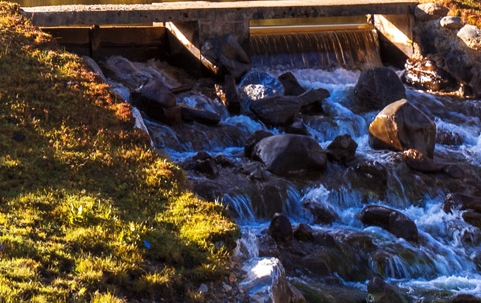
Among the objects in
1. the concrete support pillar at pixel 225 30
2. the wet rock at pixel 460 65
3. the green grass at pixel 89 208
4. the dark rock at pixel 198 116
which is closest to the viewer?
the green grass at pixel 89 208

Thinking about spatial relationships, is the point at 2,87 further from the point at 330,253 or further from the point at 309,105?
the point at 309,105

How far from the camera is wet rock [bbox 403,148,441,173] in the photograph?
16203 millimetres

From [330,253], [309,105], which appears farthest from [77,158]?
[309,105]

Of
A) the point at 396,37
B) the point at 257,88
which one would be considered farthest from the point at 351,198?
the point at 396,37

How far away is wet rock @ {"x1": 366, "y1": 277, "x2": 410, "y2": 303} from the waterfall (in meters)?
12.4

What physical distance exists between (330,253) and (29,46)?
7610 millimetres

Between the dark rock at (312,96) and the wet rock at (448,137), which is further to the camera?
the dark rock at (312,96)

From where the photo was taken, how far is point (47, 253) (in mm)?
8375

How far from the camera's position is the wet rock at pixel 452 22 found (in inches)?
894

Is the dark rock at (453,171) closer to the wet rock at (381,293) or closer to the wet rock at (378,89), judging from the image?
the wet rock at (378,89)

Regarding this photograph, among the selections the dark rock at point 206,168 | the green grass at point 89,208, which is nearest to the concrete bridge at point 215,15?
the green grass at point 89,208

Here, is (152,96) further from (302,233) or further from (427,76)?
(427,76)

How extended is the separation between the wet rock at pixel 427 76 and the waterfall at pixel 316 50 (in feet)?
4.59

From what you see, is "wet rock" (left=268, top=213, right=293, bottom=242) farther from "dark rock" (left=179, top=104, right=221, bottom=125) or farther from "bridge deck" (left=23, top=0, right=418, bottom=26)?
"bridge deck" (left=23, top=0, right=418, bottom=26)
